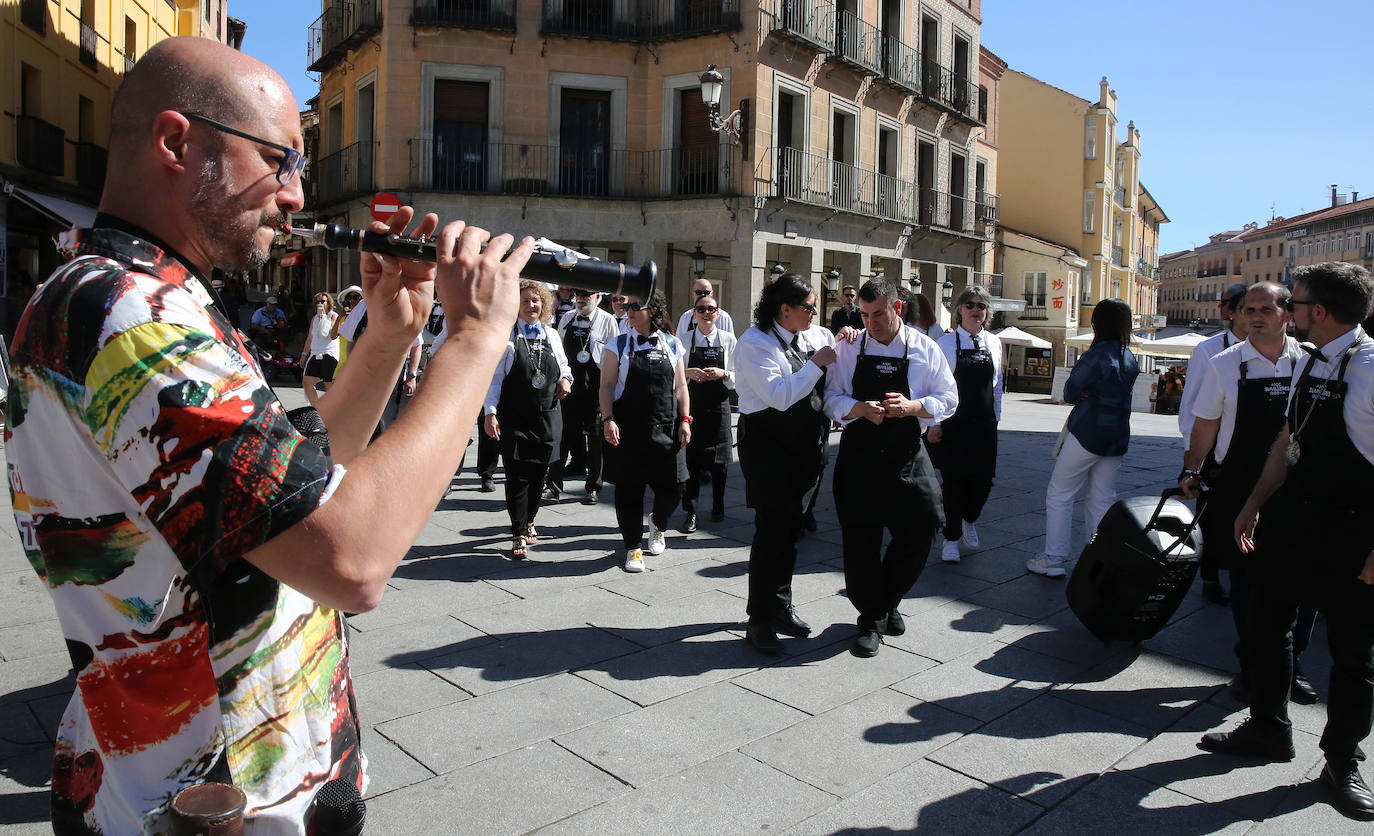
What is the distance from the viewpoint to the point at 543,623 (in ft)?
16.7

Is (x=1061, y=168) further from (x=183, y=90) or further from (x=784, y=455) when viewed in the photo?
(x=183, y=90)

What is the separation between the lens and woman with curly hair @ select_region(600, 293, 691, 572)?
6375 mm

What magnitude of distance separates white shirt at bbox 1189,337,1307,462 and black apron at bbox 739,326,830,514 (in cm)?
205

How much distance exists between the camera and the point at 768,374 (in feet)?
16.0

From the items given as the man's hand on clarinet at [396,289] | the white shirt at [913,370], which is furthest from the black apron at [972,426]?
the man's hand on clarinet at [396,289]

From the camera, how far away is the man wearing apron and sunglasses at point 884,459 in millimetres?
4770

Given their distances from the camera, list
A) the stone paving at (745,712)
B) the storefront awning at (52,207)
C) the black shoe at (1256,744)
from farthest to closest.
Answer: the storefront awning at (52,207), the black shoe at (1256,744), the stone paving at (745,712)

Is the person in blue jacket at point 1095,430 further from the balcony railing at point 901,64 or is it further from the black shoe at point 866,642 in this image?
the balcony railing at point 901,64

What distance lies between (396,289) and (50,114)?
1019 inches

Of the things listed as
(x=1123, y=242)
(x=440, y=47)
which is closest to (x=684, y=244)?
(x=440, y=47)

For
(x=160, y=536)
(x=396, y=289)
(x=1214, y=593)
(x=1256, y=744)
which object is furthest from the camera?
(x=1214, y=593)

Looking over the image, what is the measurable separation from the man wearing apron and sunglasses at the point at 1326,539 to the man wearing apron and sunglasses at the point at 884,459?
149 centimetres

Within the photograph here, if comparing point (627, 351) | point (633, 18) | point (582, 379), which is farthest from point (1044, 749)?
point (633, 18)

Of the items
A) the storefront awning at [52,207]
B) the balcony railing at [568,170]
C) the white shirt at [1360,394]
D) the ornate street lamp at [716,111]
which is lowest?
the white shirt at [1360,394]
